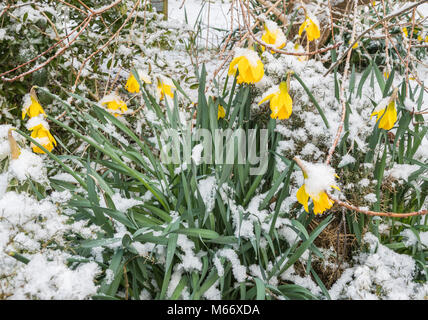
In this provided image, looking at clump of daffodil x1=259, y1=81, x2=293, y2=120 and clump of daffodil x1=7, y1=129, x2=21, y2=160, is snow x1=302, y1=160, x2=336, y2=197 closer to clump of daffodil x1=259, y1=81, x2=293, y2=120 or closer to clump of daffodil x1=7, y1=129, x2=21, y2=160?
clump of daffodil x1=259, y1=81, x2=293, y2=120

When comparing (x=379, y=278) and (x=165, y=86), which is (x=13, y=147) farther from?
(x=379, y=278)

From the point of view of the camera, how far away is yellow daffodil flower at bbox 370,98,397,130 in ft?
4.01

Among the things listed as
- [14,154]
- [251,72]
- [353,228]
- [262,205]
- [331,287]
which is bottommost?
[331,287]

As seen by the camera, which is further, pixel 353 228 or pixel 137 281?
pixel 353 228

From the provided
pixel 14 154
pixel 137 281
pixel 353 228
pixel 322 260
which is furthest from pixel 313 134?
pixel 14 154

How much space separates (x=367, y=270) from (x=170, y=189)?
2.59 ft

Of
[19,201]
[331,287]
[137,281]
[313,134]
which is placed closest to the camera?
[19,201]

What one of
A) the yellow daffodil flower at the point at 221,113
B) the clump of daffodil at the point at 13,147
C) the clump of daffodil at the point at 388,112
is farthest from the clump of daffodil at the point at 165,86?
the clump of daffodil at the point at 388,112

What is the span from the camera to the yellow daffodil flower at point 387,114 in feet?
4.01

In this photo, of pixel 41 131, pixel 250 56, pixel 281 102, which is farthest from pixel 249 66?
pixel 41 131

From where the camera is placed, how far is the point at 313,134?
1491mm

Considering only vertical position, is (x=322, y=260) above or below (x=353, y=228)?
below

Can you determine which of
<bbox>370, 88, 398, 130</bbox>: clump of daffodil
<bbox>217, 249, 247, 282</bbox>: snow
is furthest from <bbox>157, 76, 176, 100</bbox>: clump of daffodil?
<bbox>370, 88, 398, 130</bbox>: clump of daffodil

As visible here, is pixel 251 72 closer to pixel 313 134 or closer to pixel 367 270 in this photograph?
pixel 313 134
